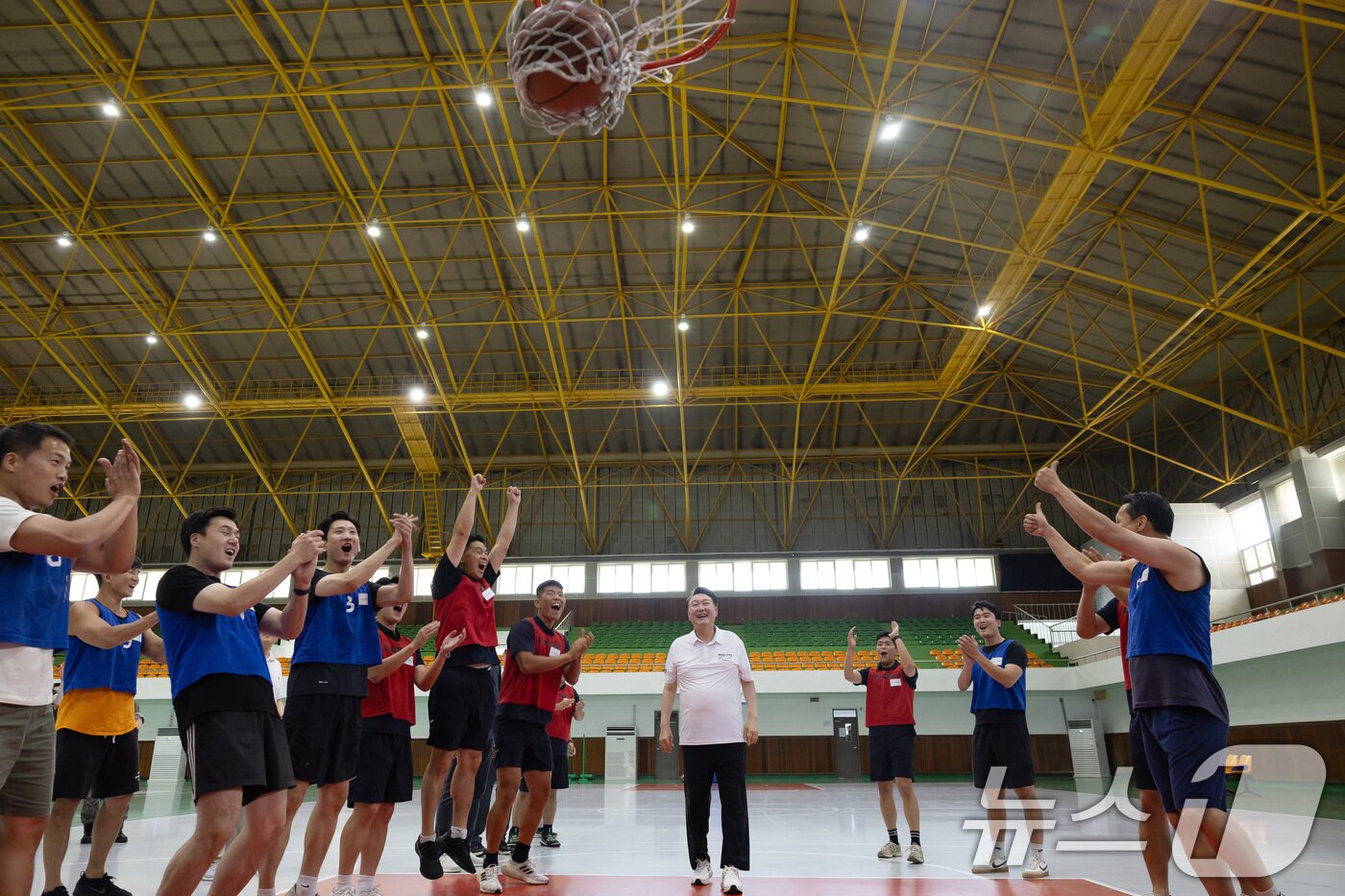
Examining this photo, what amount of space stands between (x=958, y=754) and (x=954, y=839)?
1892 cm

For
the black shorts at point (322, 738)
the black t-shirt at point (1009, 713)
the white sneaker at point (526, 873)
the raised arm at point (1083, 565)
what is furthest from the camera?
the black t-shirt at point (1009, 713)

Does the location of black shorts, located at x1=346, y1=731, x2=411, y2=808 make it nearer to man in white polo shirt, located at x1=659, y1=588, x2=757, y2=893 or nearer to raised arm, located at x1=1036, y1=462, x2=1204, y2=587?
man in white polo shirt, located at x1=659, y1=588, x2=757, y2=893

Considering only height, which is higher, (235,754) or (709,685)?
(709,685)

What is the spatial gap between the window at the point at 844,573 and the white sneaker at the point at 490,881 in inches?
1145

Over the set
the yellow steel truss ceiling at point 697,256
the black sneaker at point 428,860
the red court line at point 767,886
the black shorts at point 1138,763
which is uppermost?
the yellow steel truss ceiling at point 697,256

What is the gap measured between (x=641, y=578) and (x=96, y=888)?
1152 inches

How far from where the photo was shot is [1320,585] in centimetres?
2272

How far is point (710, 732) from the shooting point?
6438 millimetres

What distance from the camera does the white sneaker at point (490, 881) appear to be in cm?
575

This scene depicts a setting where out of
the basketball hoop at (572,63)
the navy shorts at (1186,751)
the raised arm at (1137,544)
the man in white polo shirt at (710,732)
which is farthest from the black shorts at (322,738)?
the navy shorts at (1186,751)

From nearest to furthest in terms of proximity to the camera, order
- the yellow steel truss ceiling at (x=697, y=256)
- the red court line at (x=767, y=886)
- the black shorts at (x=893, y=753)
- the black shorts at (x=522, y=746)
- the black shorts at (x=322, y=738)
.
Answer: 1. the black shorts at (x=322, y=738)
2. the red court line at (x=767, y=886)
3. the black shorts at (x=522, y=746)
4. the black shorts at (x=893, y=753)
5. the yellow steel truss ceiling at (x=697, y=256)

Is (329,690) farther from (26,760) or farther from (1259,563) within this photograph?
(1259,563)

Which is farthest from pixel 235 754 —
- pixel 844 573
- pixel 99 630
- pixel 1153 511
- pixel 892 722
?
pixel 844 573

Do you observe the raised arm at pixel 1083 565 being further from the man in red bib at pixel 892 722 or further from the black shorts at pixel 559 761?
the black shorts at pixel 559 761
